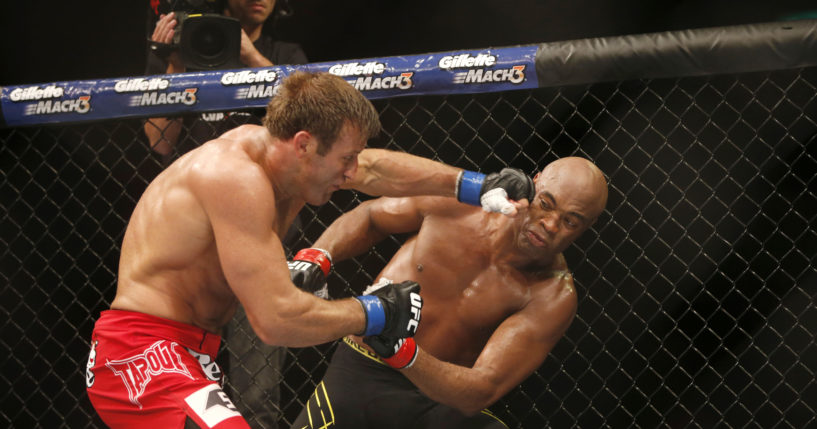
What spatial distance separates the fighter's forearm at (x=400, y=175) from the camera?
2.11 metres

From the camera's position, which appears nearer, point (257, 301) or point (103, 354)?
point (257, 301)

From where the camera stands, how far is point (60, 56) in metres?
3.58

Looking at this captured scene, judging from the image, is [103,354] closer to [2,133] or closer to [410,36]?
[2,133]

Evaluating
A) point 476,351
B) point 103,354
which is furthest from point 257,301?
point 476,351

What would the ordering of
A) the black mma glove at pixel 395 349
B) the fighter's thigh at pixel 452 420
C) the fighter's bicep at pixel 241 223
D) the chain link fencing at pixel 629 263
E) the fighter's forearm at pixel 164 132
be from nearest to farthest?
the fighter's bicep at pixel 241 223 < the black mma glove at pixel 395 349 < the fighter's thigh at pixel 452 420 < the fighter's forearm at pixel 164 132 < the chain link fencing at pixel 629 263

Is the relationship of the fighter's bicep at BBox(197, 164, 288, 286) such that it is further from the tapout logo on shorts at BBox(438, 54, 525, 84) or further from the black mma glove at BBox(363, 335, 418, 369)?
the tapout logo on shorts at BBox(438, 54, 525, 84)

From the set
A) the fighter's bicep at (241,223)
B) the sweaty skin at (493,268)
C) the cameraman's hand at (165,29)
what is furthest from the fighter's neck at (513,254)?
the cameraman's hand at (165,29)

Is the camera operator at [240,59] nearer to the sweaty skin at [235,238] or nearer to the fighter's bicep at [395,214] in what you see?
the fighter's bicep at [395,214]

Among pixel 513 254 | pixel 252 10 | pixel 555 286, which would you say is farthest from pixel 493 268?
pixel 252 10

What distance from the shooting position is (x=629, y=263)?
9.52 feet

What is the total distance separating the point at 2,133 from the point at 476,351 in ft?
6.20

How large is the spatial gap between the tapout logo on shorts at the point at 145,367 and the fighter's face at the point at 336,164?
47 centimetres

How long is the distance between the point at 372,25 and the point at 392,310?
1.95m

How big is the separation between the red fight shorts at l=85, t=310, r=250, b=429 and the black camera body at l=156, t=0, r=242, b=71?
92 cm
